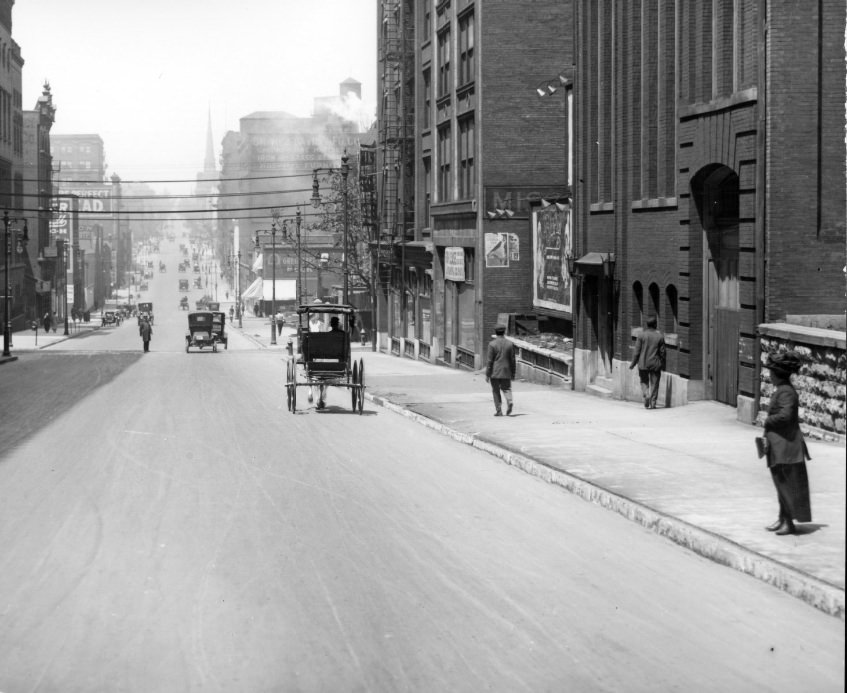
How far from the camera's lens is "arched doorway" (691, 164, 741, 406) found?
24.1 metres

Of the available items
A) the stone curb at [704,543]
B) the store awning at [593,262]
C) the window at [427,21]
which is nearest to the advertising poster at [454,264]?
the window at [427,21]

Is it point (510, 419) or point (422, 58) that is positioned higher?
point (422, 58)

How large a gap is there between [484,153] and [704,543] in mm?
31303

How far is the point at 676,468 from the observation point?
16.6 m

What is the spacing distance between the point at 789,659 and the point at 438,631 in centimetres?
236

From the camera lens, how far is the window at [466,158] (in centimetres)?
4450

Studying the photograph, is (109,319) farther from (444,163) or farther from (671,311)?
(671,311)

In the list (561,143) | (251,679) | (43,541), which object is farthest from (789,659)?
(561,143)

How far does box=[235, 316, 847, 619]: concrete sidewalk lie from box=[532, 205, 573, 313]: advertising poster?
628 cm

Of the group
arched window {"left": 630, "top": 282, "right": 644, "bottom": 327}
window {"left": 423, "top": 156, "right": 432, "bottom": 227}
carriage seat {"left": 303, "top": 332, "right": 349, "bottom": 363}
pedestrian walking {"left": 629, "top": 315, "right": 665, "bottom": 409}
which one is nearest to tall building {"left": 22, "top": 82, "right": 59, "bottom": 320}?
window {"left": 423, "top": 156, "right": 432, "bottom": 227}

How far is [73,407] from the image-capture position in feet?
95.9

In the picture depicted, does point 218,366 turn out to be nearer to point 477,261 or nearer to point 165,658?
point 477,261

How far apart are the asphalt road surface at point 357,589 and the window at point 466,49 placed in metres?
27.4

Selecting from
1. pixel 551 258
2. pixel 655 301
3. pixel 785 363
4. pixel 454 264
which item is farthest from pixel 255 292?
pixel 785 363
